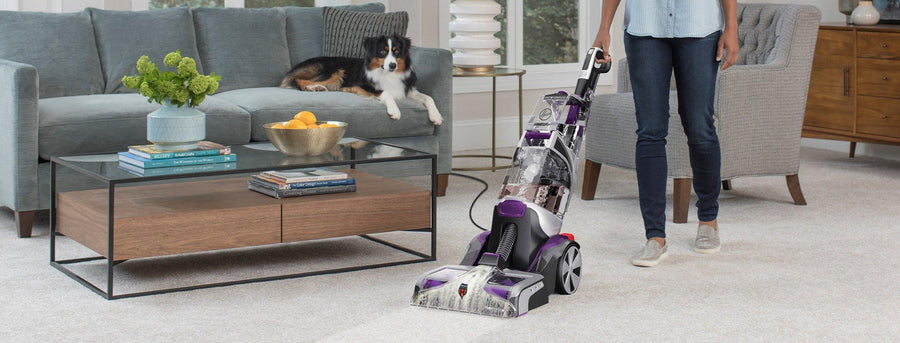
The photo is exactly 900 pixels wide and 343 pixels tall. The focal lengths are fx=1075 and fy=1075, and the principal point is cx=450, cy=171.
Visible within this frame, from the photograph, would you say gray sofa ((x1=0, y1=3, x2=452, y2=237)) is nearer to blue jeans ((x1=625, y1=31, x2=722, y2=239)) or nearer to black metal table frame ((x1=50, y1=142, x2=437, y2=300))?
black metal table frame ((x1=50, y1=142, x2=437, y2=300))

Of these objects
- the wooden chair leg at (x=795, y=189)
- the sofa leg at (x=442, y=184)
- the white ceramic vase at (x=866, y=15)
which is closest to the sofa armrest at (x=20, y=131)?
the sofa leg at (x=442, y=184)

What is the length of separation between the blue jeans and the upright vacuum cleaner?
293 mm

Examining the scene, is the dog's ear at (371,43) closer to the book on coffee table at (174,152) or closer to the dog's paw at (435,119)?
the dog's paw at (435,119)

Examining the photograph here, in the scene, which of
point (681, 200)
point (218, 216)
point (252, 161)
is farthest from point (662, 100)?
point (218, 216)

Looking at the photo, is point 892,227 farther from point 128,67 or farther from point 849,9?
point 128,67

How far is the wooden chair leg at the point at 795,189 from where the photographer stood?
13.4ft

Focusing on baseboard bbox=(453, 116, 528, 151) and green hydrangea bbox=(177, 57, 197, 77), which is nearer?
green hydrangea bbox=(177, 57, 197, 77)

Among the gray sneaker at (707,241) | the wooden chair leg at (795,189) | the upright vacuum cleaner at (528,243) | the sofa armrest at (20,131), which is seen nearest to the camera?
the upright vacuum cleaner at (528,243)

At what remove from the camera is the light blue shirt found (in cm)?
292

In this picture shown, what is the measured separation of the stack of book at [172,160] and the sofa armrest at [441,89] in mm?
1474

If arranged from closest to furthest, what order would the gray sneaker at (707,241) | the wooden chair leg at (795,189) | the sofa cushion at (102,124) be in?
the gray sneaker at (707,241), the sofa cushion at (102,124), the wooden chair leg at (795,189)

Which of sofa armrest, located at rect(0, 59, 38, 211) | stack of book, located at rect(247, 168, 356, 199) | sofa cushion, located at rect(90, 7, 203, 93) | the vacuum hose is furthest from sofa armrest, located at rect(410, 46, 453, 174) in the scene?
the vacuum hose

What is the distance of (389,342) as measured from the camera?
7.58ft

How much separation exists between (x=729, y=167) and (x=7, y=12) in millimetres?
2703
